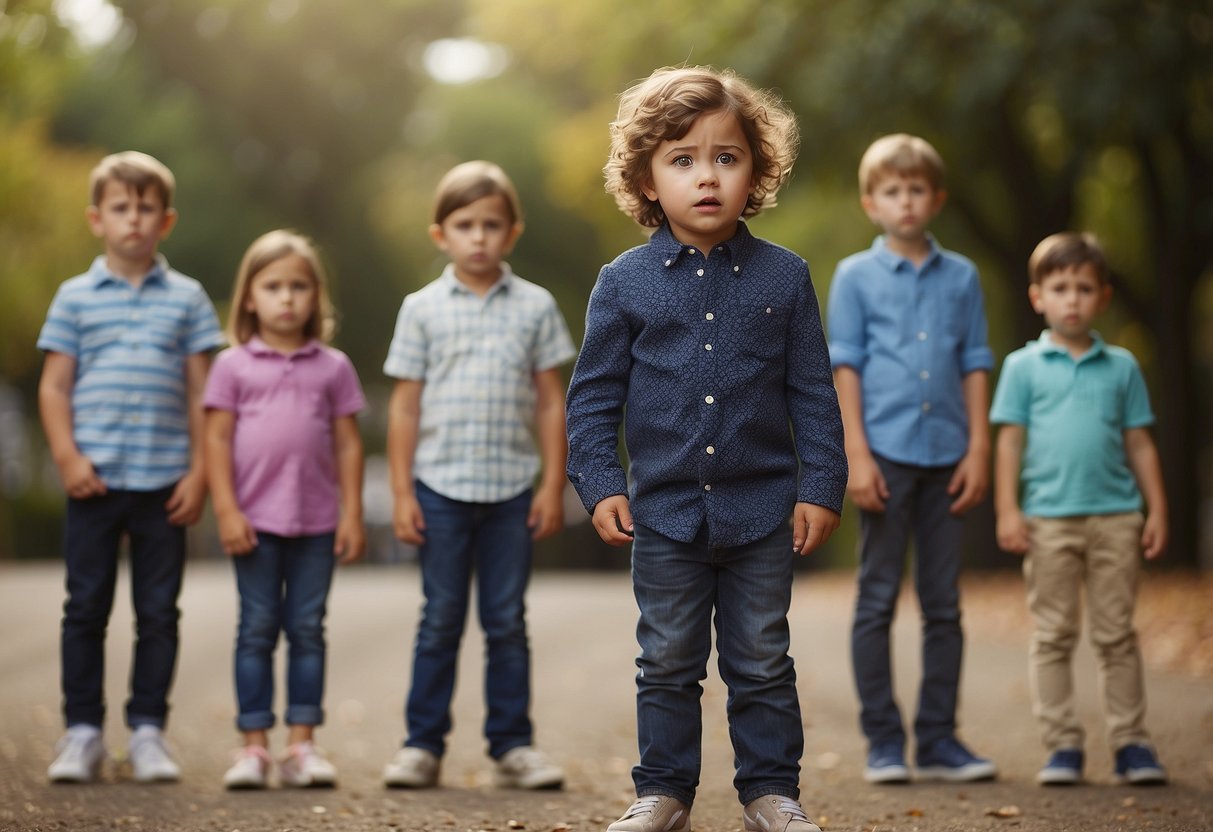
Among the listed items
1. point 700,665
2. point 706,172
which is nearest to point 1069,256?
point 706,172

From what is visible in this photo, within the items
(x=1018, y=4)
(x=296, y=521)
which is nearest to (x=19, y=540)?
(x=1018, y=4)

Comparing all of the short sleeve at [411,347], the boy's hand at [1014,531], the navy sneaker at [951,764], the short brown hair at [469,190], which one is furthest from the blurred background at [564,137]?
the navy sneaker at [951,764]

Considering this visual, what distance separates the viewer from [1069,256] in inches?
218

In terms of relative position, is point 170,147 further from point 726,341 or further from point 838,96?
point 726,341

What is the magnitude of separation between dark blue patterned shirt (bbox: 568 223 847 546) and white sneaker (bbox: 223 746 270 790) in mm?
1909

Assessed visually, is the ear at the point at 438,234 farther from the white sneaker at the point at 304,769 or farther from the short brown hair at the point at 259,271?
the white sneaker at the point at 304,769

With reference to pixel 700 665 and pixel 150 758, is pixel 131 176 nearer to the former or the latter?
pixel 150 758

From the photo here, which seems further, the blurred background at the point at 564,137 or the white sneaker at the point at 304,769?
the blurred background at the point at 564,137

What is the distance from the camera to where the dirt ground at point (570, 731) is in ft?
15.4

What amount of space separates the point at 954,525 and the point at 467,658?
15.9ft

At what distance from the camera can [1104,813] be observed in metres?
4.73

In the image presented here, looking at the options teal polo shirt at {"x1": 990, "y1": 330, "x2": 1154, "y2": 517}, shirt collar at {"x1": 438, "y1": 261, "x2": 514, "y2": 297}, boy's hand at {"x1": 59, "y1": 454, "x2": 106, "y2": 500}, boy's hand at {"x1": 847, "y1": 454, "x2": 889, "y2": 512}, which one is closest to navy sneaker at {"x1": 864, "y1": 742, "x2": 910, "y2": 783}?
boy's hand at {"x1": 847, "y1": 454, "x2": 889, "y2": 512}

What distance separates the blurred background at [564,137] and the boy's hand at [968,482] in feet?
5.74

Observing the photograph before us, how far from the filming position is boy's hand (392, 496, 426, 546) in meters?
5.41
